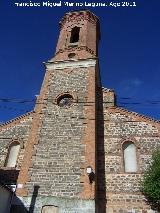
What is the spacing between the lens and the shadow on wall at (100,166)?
15.1 m

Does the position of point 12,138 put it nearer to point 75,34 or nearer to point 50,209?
point 50,209

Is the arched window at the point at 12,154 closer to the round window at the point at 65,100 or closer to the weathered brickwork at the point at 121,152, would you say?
the round window at the point at 65,100

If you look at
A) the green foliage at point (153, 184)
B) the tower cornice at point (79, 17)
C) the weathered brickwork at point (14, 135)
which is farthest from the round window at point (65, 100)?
the tower cornice at point (79, 17)

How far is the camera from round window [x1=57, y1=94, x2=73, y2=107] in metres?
18.4

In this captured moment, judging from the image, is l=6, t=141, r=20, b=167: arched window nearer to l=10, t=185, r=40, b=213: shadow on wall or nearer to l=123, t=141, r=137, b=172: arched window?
l=10, t=185, r=40, b=213: shadow on wall

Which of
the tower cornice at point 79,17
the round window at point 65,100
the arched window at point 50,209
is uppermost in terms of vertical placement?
the tower cornice at point 79,17

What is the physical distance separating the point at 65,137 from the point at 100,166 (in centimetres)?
261

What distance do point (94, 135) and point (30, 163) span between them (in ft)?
12.6

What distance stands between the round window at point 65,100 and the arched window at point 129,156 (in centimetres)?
440

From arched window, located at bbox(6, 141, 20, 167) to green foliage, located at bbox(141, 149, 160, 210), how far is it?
26.1 feet

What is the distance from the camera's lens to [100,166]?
16422mm

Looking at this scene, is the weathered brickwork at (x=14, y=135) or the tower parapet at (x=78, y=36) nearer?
the weathered brickwork at (x=14, y=135)

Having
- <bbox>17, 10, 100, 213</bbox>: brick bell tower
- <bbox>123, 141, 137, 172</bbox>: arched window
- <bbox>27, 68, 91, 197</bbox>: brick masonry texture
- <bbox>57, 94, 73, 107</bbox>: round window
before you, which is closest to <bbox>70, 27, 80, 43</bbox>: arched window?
<bbox>17, 10, 100, 213</bbox>: brick bell tower

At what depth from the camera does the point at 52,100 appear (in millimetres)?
18578
